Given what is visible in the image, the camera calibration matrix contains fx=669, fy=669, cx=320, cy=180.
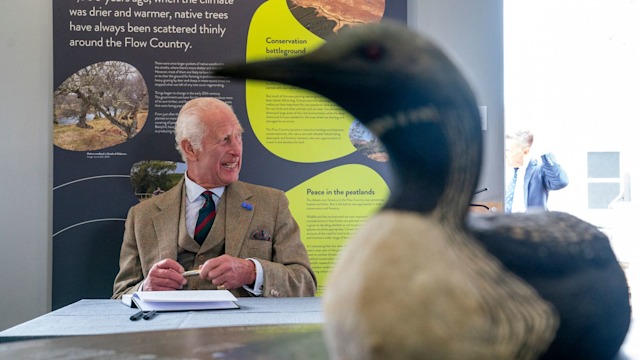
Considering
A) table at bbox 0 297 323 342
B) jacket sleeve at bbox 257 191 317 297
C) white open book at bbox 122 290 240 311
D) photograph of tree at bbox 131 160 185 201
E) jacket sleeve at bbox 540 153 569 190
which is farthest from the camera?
jacket sleeve at bbox 540 153 569 190

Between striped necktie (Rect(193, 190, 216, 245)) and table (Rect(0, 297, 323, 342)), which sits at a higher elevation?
striped necktie (Rect(193, 190, 216, 245))

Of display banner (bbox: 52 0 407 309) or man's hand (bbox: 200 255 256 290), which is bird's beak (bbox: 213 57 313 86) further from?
display banner (bbox: 52 0 407 309)

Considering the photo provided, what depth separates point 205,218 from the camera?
2.24m

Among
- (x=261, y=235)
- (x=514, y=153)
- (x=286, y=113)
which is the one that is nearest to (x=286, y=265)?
(x=261, y=235)

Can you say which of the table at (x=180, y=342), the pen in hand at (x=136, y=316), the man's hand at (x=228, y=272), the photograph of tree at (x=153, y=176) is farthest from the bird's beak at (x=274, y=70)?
the photograph of tree at (x=153, y=176)

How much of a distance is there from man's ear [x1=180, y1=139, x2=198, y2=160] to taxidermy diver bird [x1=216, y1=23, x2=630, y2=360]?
1935 mm

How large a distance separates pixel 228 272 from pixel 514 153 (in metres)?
1.79

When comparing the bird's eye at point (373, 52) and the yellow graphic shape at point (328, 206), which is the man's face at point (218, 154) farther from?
the bird's eye at point (373, 52)

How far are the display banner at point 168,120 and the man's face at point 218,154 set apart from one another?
38 centimetres

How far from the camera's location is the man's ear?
239 centimetres

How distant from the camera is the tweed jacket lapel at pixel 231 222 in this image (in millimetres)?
2172

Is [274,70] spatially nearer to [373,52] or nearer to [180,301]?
[373,52]

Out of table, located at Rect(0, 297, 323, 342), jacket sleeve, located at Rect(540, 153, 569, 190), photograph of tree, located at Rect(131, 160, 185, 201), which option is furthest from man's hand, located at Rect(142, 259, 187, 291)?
jacket sleeve, located at Rect(540, 153, 569, 190)

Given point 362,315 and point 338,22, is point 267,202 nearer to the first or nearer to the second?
point 338,22
